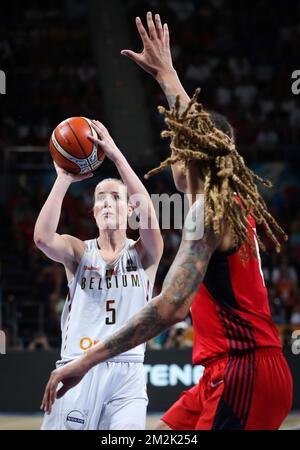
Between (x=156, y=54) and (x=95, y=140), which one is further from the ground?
(x=156, y=54)

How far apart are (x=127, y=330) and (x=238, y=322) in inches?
20.5

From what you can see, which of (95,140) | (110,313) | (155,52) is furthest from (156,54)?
(110,313)

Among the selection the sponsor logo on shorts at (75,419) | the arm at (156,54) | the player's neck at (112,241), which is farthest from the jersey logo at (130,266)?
the arm at (156,54)

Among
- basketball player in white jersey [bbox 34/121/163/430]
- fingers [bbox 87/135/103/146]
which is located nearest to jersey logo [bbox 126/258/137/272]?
basketball player in white jersey [bbox 34/121/163/430]

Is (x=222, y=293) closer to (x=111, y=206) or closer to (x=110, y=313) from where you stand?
(x=110, y=313)

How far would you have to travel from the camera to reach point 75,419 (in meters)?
4.18

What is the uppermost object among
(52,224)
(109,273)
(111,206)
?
(111,206)

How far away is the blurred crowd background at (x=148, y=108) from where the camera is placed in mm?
11547

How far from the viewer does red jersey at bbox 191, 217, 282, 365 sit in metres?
3.18

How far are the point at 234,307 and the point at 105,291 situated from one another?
142 centimetres

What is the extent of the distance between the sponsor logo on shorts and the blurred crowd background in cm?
594

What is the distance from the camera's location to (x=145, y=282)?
4586 millimetres

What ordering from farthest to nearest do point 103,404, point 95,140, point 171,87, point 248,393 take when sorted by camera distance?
point 95,140
point 103,404
point 171,87
point 248,393

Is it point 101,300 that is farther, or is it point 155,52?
point 101,300
